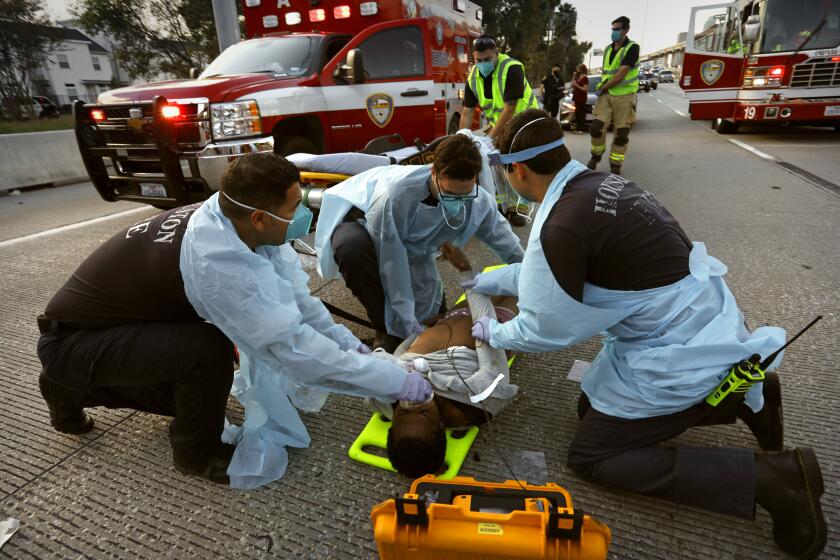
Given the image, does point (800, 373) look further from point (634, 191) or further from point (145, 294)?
point (145, 294)

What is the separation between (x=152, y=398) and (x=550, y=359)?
1794mm

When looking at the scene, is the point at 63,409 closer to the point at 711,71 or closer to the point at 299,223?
the point at 299,223

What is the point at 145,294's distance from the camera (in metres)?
1.59

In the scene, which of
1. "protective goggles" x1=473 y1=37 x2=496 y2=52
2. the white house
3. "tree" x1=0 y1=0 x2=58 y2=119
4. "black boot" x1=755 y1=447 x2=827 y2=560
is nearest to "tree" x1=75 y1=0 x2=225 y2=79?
"tree" x1=0 y1=0 x2=58 y2=119

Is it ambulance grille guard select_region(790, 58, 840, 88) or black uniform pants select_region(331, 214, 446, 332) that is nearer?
black uniform pants select_region(331, 214, 446, 332)

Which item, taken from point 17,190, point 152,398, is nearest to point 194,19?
point 17,190

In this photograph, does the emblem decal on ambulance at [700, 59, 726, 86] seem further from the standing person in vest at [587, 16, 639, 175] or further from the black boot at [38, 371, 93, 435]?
the black boot at [38, 371, 93, 435]

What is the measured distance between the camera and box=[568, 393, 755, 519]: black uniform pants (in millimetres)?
1479

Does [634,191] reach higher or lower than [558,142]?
lower

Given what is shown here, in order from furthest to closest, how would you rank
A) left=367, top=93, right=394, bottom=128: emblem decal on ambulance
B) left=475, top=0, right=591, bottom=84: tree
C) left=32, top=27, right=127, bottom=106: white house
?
1. left=32, top=27, right=127, bottom=106: white house
2. left=475, top=0, right=591, bottom=84: tree
3. left=367, top=93, right=394, bottom=128: emblem decal on ambulance

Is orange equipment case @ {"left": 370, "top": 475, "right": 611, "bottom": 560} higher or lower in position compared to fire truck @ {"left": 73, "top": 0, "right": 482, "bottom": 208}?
lower

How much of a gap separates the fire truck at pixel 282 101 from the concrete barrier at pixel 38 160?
3.59m

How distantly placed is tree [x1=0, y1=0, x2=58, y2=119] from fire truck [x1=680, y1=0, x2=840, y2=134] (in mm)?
16000

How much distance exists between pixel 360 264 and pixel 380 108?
10.9 feet
